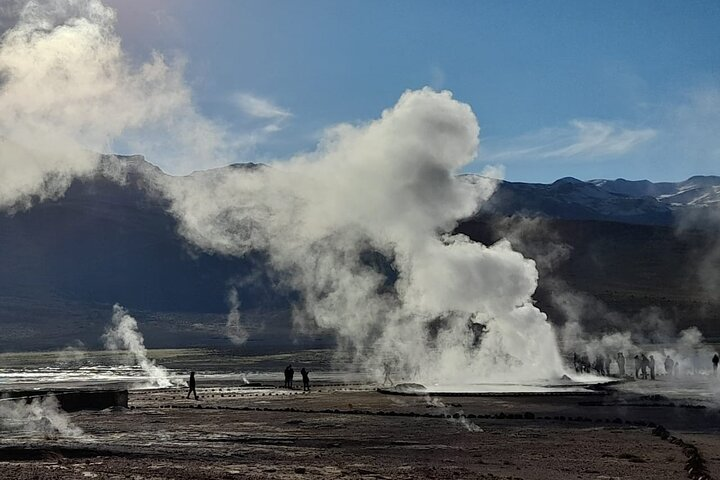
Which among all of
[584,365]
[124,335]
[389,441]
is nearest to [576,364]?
[584,365]

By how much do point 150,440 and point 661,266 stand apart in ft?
591

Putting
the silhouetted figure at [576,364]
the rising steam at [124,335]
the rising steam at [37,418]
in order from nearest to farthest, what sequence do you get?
the rising steam at [37,418]
the silhouetted figure at [576,364]
the rising steam at [124,335]

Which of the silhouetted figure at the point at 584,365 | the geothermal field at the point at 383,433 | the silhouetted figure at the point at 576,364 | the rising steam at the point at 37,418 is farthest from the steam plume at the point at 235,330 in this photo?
the rising steam at the point at 37,418

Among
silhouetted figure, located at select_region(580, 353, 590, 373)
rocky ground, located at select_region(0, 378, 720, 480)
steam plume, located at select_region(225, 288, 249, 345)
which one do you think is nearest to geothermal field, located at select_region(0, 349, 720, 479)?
rocky ground, located at select_region(0, 378, 720, 480)

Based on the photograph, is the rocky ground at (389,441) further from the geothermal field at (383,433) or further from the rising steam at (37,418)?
the rising steam at (37,418)

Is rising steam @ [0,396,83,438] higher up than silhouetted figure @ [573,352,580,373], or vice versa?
silhouetted figure @ [573,352,580,373]

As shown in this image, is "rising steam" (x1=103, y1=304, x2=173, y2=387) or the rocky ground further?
"rising steam" (x1=103, y1=304, x2=173, y2=387)

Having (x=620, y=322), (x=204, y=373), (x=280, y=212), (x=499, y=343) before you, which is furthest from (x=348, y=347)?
(x=280, y=212)

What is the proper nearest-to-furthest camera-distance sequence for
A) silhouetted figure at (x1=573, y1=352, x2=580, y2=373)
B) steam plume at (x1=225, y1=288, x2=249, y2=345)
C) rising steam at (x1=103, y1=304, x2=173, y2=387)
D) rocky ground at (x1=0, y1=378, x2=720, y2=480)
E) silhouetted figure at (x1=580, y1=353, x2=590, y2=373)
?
rocky ground at (x1=0, y1=378, x2=720, y2=480)
silhouetted figure at (x1=573, y1=352, x2=580, y2=373)
silhouetted figure at (x1=580, y1=353, x2=590, y2=373)
rising steam at (x1=103, y1=304, x2=173, y2=387)
steam plume at (x1=225, y1=288, x2=249, y2=345)

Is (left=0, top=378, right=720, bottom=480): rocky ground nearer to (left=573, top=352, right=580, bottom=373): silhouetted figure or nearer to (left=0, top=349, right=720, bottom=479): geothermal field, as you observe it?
(left=0, top=349, right=720, bottom=479): geothermal field

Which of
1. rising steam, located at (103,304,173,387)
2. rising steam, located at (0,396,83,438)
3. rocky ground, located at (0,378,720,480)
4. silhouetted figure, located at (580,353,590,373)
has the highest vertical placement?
rising steam, located at (103,304,173,387)

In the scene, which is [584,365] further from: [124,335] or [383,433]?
[124,335]

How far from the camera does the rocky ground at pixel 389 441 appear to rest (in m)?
18.7

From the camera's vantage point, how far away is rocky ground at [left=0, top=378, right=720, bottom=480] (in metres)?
18.7
